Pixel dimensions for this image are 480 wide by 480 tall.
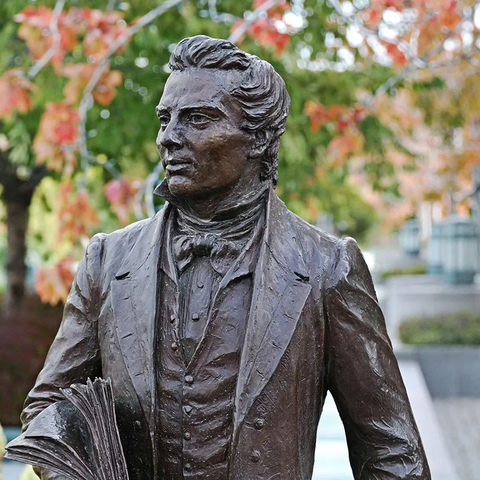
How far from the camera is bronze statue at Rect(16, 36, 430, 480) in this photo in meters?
2.50

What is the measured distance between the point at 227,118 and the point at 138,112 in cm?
574

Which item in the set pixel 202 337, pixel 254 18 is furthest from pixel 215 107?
pixel 254 18

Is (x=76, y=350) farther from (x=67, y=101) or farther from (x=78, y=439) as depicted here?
(x=67, y=101)

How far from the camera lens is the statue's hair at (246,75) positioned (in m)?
2.54

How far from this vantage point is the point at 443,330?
14.0 metres

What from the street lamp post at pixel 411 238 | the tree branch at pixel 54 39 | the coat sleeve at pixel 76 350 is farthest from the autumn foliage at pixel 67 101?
the street lamp post at pixel 411 238

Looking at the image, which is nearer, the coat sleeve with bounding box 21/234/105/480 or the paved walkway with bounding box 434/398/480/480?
the coat sleeve with bounding box 21/234/105/480

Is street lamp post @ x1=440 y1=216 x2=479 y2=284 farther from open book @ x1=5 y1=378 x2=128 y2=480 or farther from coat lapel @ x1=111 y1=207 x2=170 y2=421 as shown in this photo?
open book @ x1=5 y1=378 x2=128 y2=480

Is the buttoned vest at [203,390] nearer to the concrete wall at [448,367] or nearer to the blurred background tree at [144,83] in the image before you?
the blurred background tree at [144,83]

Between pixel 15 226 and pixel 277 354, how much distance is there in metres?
9.76

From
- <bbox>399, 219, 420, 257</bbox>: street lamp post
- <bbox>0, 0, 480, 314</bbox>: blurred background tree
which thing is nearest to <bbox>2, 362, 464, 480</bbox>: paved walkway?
<bbox>0, 0, 480, 314</bbox>: blurred background tree

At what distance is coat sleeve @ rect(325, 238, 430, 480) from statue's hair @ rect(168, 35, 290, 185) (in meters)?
0.41

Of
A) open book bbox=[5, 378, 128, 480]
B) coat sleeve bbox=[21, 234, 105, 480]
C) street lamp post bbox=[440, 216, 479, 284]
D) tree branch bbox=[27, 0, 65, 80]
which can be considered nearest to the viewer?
open book bbox=[5, 378, 128, 480]

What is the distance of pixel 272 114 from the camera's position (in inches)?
102
